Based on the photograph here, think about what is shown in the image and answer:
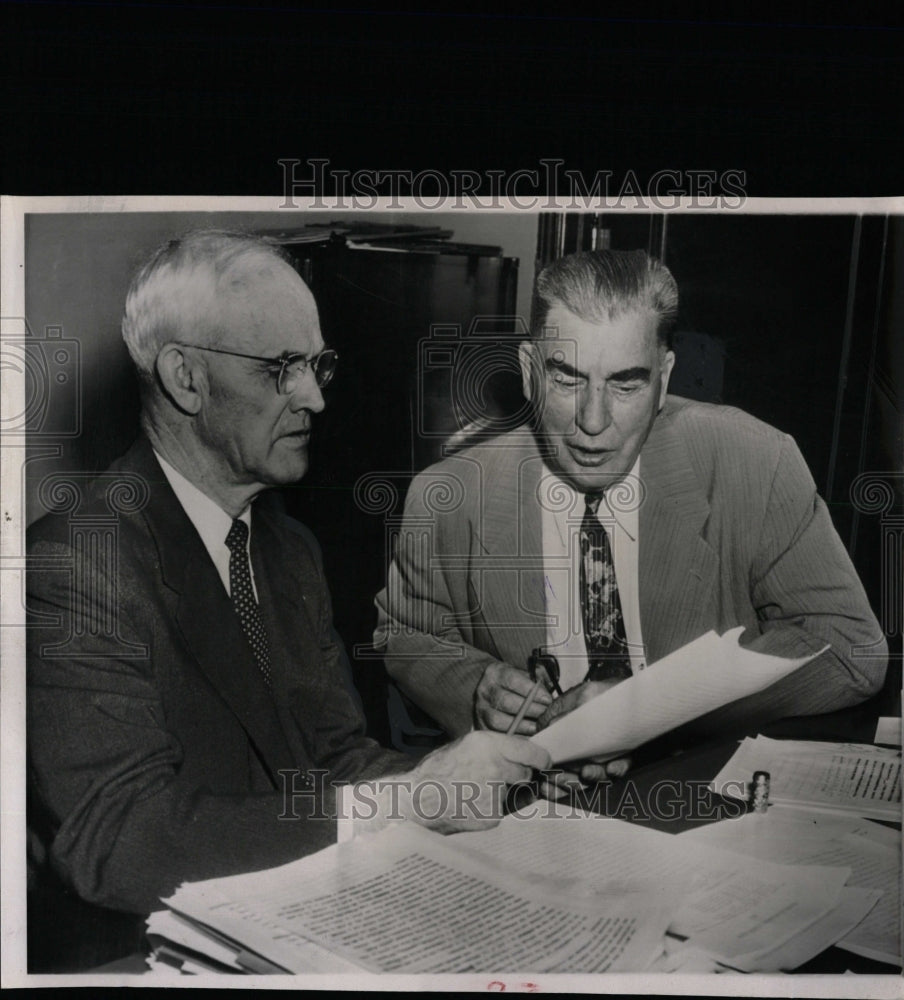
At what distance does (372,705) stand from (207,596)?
1.47ft

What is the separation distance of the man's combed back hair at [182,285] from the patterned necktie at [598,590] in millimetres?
923

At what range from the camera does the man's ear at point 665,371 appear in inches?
100.0

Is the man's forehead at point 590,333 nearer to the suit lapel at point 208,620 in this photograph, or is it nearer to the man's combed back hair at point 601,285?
the man's combed back hair at point 601,285

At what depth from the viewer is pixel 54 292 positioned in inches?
100

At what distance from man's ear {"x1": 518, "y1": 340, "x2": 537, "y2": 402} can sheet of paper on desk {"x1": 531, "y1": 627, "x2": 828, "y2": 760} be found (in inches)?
27.4

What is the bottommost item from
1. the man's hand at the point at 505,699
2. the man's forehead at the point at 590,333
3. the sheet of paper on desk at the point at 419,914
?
the sheet of paper on desk at the point at 419,914

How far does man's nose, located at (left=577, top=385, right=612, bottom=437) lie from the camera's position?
99.7 inches

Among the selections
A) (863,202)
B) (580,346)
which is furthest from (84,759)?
(863,202)

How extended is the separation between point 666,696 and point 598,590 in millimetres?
287

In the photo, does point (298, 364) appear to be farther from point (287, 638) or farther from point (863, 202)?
point (863, 202)

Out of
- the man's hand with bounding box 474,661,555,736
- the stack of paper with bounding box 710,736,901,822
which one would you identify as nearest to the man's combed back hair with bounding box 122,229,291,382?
the man's hand with bounding box 474,661,555,736

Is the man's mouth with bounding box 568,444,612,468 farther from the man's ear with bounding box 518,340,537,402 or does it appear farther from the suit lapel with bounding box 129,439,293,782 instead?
the suit lapel with bounding box 129,439,293,782

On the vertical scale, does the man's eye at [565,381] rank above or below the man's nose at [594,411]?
above

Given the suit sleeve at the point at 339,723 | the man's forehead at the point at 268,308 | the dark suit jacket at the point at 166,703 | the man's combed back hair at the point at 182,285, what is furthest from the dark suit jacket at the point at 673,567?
the man's combed back hair at the point at 182,285
